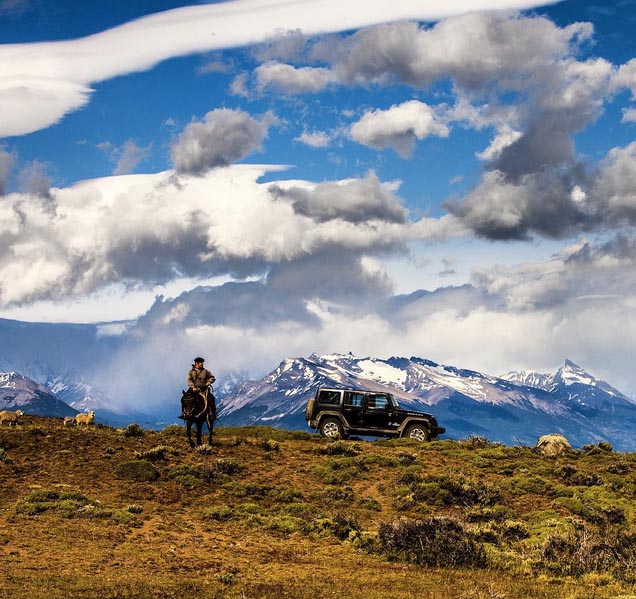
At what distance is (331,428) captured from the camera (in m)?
36.8

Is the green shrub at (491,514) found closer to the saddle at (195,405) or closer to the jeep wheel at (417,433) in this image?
the saddle at (195,405)

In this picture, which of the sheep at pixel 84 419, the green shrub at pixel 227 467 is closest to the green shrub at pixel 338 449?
the green shrub at pixel 227 467

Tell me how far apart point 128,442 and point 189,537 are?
11866 mm

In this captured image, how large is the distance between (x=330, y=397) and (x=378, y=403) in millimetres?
2530

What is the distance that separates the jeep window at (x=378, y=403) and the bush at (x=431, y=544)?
17.0m

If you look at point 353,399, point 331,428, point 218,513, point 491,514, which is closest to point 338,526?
point 218,513

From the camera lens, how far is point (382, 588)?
610 inches

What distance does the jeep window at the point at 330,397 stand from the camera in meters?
37.3

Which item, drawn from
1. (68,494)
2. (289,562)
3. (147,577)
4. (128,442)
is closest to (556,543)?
(289,562)

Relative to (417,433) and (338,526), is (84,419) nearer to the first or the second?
(417,433)

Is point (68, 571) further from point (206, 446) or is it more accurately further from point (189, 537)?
point (206, 446)

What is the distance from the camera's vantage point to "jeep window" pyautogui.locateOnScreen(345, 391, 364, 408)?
121 ft

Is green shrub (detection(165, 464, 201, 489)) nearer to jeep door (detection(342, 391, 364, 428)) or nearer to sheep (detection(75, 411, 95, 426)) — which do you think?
jeep door (detection(342, 391, 364, 428))

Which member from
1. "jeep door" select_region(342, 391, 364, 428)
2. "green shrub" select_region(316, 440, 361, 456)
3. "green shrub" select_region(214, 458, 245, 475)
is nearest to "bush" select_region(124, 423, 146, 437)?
"green shrub" select_region(214, 458, 245, 475)
